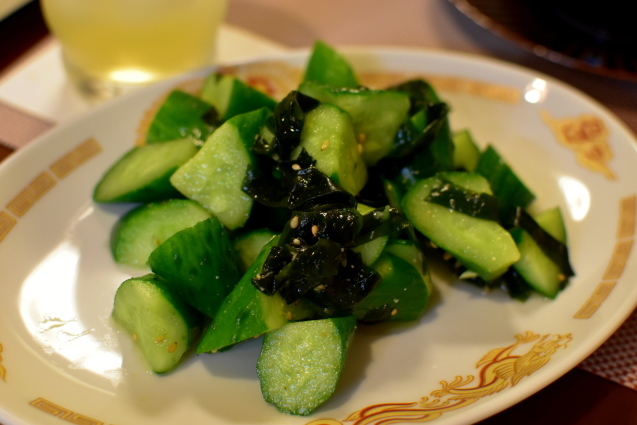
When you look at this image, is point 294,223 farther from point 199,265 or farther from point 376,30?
point 376,30

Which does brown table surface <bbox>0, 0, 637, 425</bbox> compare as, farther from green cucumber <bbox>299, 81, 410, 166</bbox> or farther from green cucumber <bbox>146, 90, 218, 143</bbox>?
green cucumber <bbox>299, 81, 410, 166</bbox>

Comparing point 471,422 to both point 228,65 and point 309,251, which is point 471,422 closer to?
point 309,251

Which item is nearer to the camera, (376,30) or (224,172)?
(224,172)

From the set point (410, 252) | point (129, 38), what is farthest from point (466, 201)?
point (129, 38)

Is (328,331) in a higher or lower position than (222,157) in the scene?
lower

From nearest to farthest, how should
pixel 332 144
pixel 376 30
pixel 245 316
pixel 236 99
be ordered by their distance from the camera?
1. pixel 245 316
2. pixel 332 144
3. pixel 236 99
4. pixel 376 30

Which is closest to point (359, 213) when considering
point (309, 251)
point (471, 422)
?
point (309, 251)

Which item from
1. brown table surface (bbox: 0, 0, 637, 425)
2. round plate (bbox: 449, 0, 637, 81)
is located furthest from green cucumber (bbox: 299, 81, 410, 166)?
brown table surface (bbox: 0, 0, 637, 425)
